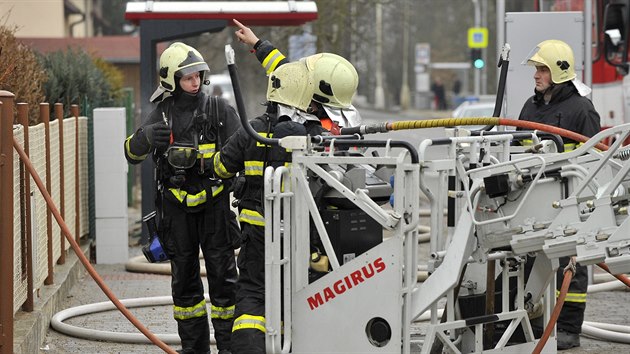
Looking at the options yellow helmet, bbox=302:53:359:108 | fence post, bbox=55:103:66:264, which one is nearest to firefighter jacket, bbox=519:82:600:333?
yellow helmet, bbox=302:53:359:108

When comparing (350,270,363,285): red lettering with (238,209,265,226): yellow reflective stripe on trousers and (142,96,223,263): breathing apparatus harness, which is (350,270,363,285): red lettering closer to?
(238,209,265,226): yellow reflective stripe on trousers

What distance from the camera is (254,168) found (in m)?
6.62

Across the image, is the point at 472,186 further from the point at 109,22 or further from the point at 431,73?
the point at 431,73

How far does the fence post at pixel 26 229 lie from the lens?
800 centimetres

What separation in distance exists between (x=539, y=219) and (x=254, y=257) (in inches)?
60.8

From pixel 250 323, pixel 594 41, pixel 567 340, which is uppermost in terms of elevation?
pixel 594 41

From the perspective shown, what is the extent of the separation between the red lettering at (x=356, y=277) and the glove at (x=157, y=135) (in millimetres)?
1963

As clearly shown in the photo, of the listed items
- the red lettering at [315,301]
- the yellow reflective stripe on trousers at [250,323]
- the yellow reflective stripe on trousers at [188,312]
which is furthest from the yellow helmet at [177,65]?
the red lettering at [315,301]

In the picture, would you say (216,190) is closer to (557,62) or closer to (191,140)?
(191,140)

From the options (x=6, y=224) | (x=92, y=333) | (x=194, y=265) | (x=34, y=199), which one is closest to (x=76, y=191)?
(x=34, y=199)

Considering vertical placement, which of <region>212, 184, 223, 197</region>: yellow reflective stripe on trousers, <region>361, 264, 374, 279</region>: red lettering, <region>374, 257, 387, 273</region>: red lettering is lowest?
<region>361, 264, 374, 279</region>: red lettering

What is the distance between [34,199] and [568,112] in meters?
3.58

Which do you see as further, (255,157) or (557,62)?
(557,62)

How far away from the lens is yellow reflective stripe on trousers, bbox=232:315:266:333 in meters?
6.45
